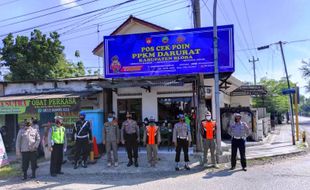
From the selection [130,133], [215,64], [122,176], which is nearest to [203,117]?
[215,64]

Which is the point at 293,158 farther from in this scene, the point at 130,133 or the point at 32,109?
the point at 32,109

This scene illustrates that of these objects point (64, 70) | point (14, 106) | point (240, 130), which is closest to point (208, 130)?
point (240, 130)

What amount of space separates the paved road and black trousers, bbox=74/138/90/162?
989 mm

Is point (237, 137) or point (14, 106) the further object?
point (14, 106)

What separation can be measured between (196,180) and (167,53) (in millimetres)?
5994

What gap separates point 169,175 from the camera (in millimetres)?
10125

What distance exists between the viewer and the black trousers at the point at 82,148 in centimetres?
1143

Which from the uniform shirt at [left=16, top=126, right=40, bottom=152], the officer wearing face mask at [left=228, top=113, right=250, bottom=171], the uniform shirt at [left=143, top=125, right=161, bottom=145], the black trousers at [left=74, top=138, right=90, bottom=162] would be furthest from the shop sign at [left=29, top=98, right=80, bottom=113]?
the officer wearing face mask at [left=228, top=113, right=250, bottom=171]

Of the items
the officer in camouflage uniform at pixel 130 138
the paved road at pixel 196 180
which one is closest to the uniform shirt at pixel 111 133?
the officer in camouflage uniform at pixel 130 138

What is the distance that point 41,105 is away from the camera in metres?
14.8

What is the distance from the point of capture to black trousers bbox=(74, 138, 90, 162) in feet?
37.5

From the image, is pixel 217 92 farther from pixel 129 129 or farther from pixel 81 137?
pixel 81 137

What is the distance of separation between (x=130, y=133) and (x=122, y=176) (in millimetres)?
1673

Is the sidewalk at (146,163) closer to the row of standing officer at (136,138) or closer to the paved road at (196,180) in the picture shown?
the row of standing officer at (136,138)
